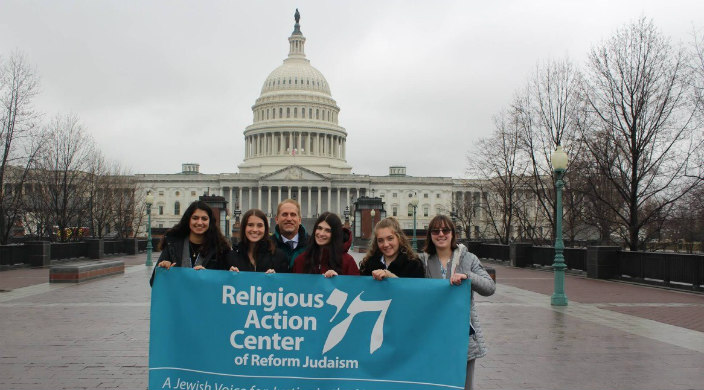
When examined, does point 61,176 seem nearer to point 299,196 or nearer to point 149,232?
point 149,232

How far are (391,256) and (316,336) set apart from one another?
1.00m

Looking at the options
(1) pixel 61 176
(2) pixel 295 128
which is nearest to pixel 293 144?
(2) pixel 295 128

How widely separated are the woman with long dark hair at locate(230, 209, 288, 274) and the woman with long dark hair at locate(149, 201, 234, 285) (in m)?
0.16

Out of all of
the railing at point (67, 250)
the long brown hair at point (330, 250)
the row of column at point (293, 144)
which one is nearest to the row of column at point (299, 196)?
the row of column at point (293, 144)

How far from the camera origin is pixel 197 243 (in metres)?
6.98

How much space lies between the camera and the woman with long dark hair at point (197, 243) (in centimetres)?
681

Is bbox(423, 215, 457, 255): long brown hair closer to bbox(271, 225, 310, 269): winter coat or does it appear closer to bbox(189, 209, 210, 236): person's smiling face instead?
bbox(271, 225, 310, 269): winter coat

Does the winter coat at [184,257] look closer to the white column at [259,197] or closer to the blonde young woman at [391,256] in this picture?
the blonde young woman at [391,256]

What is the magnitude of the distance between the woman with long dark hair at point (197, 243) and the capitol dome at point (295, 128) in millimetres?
133799

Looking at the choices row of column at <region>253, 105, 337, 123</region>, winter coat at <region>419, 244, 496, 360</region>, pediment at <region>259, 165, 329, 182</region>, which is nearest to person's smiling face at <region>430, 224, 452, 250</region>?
winter coat at <region>419, 244, 496, 360</region>

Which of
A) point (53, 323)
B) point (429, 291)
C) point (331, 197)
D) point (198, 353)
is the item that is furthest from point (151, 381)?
point (331, 197)

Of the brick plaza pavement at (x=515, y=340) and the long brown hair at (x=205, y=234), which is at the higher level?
the long brown hair at (x=205, y=234)

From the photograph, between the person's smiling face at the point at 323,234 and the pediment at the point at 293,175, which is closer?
the person's smiling face at the point at 323,234

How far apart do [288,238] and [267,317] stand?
123 centimetres
